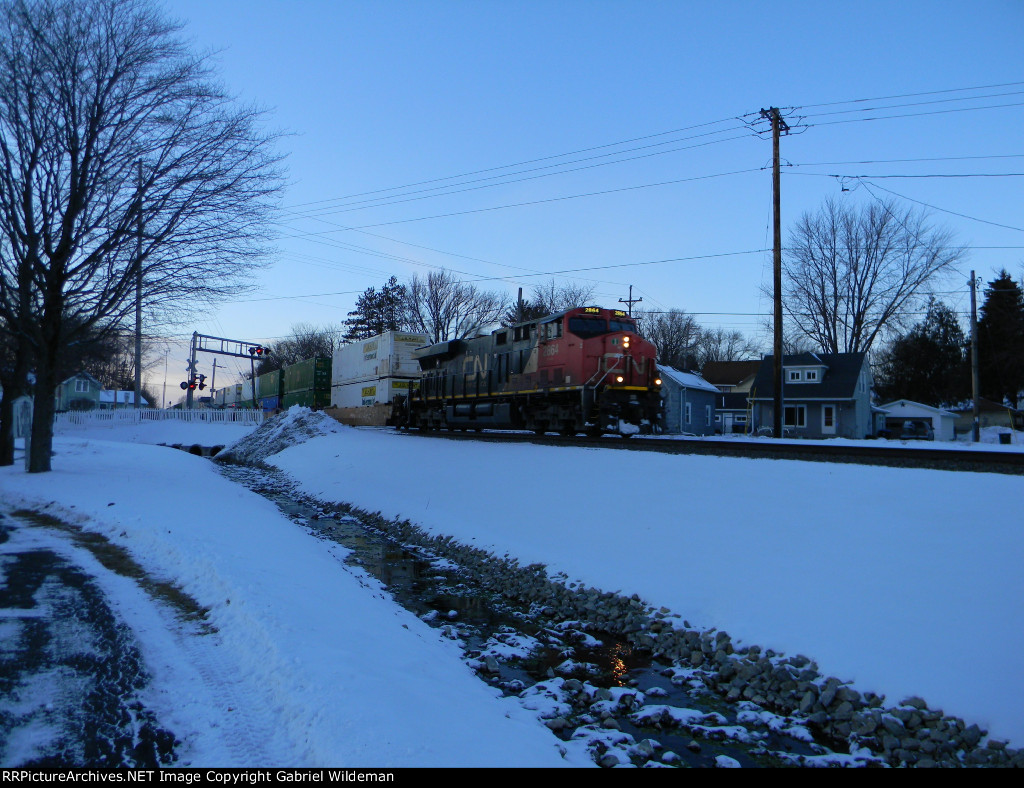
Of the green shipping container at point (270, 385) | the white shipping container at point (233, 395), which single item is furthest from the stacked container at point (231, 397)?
the green shipping container at point (270, 385)

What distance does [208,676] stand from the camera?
4.84 metres

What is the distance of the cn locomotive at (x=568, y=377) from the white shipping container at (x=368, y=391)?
26.3 feet

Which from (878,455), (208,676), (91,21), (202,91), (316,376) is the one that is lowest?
(208,676)

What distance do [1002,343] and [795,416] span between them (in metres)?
27.6

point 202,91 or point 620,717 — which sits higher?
point 202,91

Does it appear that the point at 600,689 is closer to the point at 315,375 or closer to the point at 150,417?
the point at 315,375

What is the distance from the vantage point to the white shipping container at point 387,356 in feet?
100

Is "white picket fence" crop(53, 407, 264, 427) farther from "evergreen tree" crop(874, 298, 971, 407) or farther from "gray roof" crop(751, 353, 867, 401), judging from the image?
"evergreen tree" crop(874, 298, 971, 407)

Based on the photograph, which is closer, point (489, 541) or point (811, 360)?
point (489, 541)

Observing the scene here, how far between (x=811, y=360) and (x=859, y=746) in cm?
3995

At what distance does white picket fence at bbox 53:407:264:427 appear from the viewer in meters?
38.8

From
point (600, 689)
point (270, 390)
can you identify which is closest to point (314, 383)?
point (270, 390)

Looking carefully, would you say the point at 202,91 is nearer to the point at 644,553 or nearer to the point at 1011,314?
the point at 644,553

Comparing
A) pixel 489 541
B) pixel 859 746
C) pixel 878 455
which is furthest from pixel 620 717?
pixel 878 455
